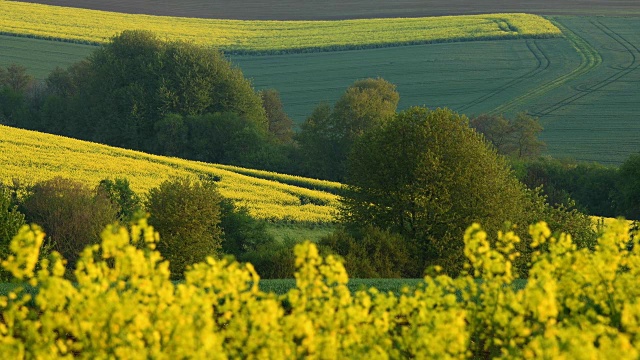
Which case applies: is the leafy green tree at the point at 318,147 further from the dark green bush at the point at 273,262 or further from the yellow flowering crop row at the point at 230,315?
the yellow flowering crop row at the point at 230,315

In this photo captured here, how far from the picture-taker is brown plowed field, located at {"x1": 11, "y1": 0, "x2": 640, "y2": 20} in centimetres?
14225

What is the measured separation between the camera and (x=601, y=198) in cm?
7319

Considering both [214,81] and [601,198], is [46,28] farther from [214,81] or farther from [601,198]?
[601,198]

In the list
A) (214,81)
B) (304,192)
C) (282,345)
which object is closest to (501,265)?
(282,345)

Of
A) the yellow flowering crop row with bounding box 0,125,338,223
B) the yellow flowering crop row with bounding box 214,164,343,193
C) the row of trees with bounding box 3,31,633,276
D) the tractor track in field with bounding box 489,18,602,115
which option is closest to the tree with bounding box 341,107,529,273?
the row of trees with bounding box 3,31,633,276

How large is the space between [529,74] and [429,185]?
73.8 meters

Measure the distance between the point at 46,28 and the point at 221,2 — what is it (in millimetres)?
32842

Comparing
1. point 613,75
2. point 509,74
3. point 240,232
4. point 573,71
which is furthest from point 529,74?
point 240,232

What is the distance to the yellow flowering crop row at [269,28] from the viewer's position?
12812 cm

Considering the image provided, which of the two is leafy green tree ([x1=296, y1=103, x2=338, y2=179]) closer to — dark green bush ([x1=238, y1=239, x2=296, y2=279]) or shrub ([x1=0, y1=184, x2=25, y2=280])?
dark green bush ([x1=238, y1=239, x2=296, y2=279])

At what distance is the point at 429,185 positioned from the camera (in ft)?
127

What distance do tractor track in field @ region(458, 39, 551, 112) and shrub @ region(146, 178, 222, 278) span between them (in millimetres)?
65452

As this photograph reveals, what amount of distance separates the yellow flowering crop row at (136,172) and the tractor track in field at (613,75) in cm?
4682

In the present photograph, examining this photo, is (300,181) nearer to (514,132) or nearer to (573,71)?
(514,132)
